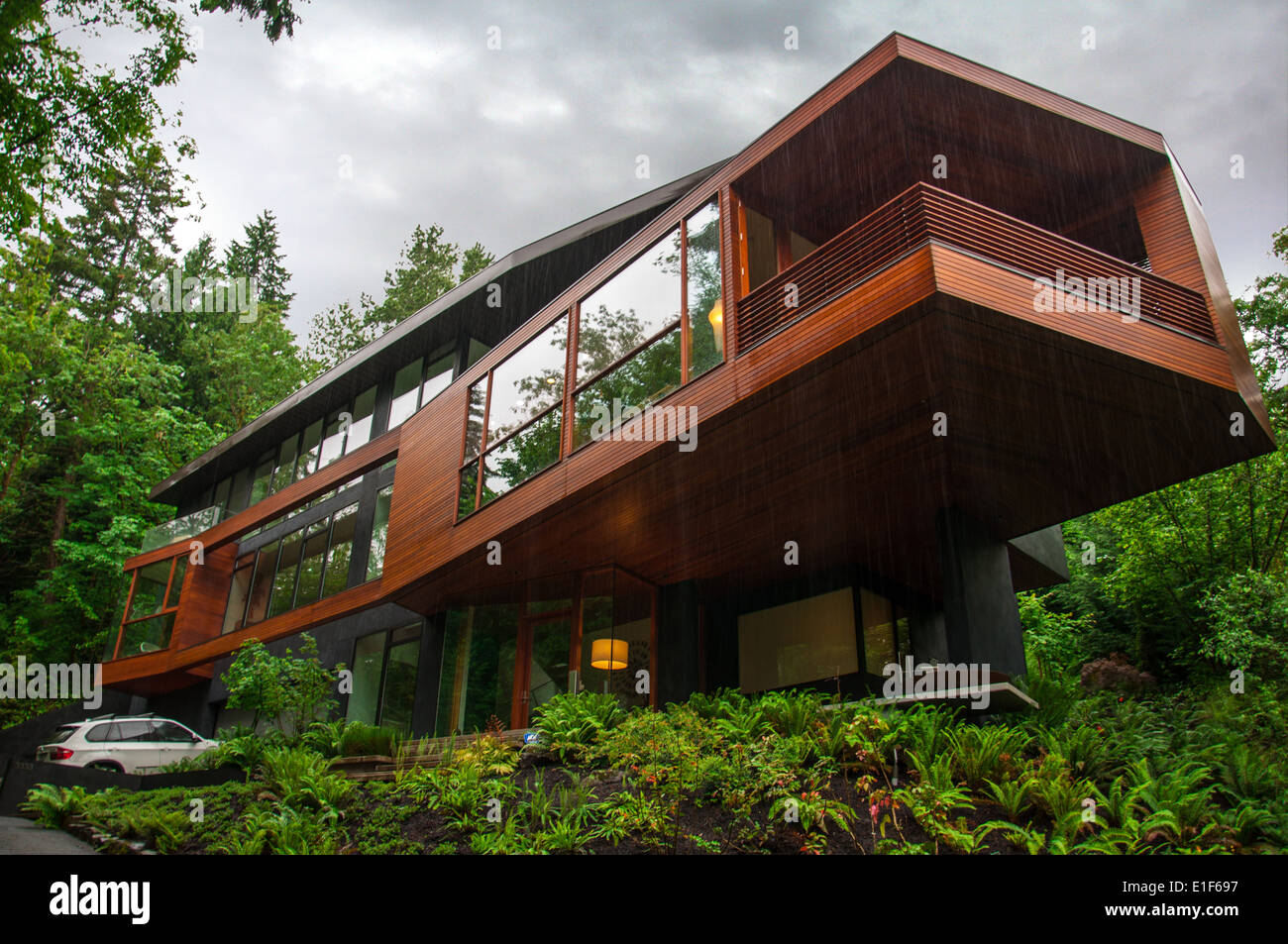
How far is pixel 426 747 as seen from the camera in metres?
9.45

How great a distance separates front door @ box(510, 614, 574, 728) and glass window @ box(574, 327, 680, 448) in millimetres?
2984

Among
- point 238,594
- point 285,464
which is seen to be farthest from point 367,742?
point 285,464

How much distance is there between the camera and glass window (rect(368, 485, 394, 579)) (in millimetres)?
15346

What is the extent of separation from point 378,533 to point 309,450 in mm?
6020

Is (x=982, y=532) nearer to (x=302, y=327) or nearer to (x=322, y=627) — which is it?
(x=322, y=627)

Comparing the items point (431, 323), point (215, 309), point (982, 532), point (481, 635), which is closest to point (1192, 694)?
point (982, 532)

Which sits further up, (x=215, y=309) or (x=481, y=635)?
(x=215, y=309)

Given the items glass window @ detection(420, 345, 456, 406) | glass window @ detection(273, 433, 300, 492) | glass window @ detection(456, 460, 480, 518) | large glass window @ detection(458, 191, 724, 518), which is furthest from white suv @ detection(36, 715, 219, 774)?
glass window @ detection(420, 345, 456, 406)

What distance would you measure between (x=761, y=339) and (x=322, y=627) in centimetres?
1257

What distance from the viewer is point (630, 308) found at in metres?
9.24

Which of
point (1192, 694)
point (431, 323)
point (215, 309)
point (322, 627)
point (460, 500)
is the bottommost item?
point (1192, 694)
